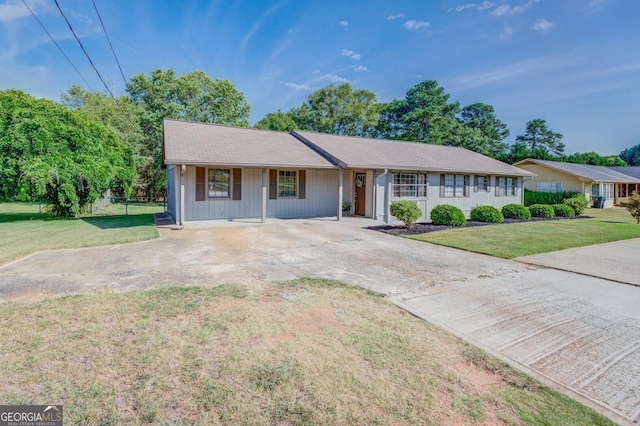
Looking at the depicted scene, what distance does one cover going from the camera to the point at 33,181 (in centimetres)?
1284

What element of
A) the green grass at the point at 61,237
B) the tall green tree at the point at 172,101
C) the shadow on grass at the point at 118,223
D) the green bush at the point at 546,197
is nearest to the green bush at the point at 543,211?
the green bush at the point at 546,197

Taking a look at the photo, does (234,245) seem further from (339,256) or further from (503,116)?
(503,116)

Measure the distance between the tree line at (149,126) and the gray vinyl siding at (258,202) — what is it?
6.12 m

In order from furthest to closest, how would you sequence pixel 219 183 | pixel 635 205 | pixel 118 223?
pixel 635 205
pixel 118 223
pixel 219 183

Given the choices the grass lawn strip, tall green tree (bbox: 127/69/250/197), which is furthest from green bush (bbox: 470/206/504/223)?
tall green tree (bbox: 127/69/250/197)

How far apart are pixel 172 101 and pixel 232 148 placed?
2085cm

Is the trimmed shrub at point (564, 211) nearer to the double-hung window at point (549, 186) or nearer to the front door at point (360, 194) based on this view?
the double-hung window at point (549, 186)

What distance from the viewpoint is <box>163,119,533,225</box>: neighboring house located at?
12.4 m

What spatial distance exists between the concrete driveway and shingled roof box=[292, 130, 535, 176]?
5789 mm

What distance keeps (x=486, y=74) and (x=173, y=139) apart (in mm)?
20201

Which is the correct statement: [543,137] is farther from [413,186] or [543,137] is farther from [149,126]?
[149,126]

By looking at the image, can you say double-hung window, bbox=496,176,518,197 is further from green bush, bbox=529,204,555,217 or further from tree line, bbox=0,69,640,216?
tree line, bbox=0,69,640,216

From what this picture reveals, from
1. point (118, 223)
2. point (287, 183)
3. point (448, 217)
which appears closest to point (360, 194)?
point (287, 183)

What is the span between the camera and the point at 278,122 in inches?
1378
